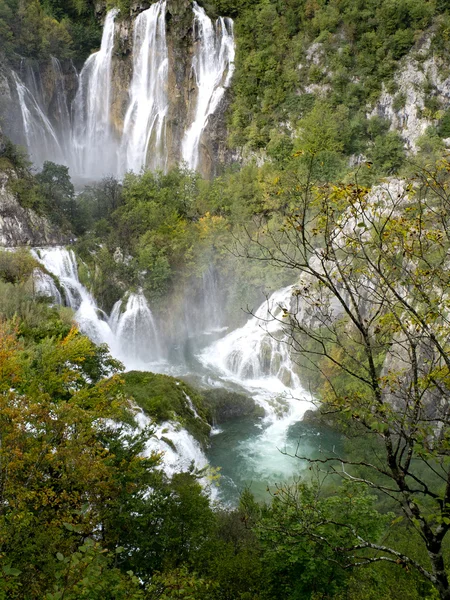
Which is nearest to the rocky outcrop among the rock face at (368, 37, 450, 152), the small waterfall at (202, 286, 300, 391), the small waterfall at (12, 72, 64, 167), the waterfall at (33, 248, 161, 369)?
the waterfall at (33, 248, 161, 369)

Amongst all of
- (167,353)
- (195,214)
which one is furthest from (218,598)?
(195,214)

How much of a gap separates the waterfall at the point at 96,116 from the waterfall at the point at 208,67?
7657mm

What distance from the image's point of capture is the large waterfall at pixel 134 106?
28.7 metres

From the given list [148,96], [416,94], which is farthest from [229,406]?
[148,96]

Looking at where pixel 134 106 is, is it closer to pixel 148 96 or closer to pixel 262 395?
pixel 148 96

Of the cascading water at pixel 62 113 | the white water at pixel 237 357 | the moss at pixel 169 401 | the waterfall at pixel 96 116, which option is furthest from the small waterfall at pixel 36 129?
the moss at pixel 169 401

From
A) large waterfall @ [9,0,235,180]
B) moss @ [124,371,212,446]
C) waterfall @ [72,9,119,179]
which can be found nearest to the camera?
moss @ [124,371,212,446]

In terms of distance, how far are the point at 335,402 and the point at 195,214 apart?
73.7 ft

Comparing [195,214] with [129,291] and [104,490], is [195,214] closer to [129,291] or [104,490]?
[129,291]

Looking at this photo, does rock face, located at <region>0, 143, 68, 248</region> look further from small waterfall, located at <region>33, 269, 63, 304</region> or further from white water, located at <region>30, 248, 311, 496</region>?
small waterfall, located at <region>33, 269, 63, 304</region>

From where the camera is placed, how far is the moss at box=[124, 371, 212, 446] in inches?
502

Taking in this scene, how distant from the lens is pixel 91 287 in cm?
2008

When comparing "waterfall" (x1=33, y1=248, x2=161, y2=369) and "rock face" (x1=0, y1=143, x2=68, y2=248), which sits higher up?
"rock face" (x1=0, y1=143, x2=68, y2=248)

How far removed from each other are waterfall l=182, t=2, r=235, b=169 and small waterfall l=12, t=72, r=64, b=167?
1114 cm
